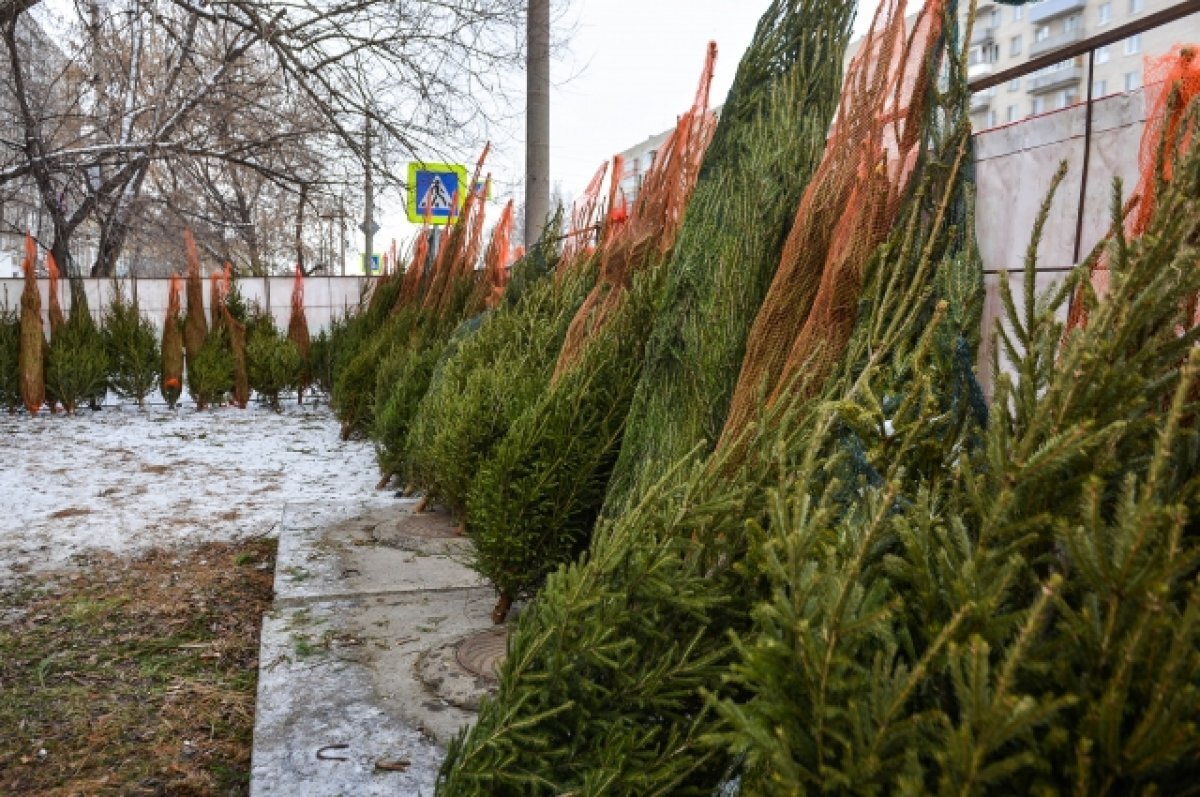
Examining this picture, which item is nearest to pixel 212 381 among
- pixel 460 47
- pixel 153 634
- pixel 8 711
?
pixel 460 47

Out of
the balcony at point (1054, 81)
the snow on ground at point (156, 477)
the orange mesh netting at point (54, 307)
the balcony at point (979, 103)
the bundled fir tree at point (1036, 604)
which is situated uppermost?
the balcony at point (1054, 81)

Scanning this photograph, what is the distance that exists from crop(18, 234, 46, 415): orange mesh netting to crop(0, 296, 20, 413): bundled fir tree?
0.32ft

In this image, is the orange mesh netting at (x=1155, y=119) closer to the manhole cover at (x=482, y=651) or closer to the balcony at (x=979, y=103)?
the balcony at (x=979, y=103)

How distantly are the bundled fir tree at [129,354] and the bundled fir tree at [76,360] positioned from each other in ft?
0.44

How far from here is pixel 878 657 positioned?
3.43 feet

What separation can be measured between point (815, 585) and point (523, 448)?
8.18ft

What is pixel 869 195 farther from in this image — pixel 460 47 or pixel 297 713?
pixel 460 47

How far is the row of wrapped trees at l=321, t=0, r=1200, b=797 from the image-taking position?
994mm

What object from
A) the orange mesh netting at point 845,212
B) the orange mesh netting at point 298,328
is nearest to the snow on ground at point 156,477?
the orange mesh netting at point 298,328

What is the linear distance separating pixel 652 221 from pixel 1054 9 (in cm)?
5638

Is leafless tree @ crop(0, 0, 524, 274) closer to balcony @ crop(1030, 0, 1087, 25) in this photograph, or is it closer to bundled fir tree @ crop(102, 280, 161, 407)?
bundled fir tree @ crop(102, 280, 161, 407)

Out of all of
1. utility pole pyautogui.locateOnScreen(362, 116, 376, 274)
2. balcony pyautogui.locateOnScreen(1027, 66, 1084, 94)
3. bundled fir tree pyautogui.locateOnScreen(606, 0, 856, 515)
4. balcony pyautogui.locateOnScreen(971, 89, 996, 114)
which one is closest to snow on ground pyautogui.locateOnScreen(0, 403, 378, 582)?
utility pole pyautogui.locateOnScreen(362, 116, 376, 274)

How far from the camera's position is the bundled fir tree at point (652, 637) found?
171 centimetres

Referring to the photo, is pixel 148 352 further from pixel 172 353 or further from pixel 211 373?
pixel 211 373
